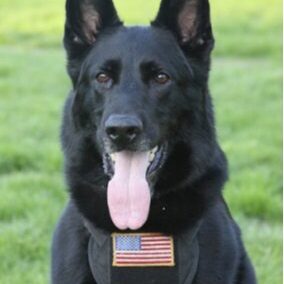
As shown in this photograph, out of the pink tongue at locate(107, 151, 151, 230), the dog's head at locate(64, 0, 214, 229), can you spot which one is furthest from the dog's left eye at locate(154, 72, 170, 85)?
the pink tongue at locate(107, 151, 151, 230)

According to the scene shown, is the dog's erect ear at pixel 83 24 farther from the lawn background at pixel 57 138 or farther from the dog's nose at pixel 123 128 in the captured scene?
the lawn background at pixel 57 138

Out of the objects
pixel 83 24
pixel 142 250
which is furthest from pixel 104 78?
pixel 142 250

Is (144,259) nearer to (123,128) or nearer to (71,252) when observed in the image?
(71,252)

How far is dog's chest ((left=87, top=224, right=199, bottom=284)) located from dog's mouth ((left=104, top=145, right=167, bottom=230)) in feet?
0.43

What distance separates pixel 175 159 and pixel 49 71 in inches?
296

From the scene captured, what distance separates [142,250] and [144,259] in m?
0.04

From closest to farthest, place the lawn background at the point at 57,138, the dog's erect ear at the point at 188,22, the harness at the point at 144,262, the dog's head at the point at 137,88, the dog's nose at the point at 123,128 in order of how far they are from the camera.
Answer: the dog's nose at the point at 123,128 < the dog's head at the point at 137,88 < the harness at the point at 144,262 < the dog's erect ear at the point at 188,22 < the lawn background at the point at 57,138

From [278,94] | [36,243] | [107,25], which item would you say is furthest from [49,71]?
[107,25]

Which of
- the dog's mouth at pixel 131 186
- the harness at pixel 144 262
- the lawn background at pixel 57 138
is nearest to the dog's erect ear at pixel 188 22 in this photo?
the dog's mouth at pixel 131 186

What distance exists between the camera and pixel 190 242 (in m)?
3.43

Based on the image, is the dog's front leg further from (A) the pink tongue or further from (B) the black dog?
(A) the pink tongue

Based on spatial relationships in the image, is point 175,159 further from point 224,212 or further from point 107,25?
point 107,25

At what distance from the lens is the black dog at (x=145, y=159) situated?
328cm

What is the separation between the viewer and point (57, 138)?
19.0ft
